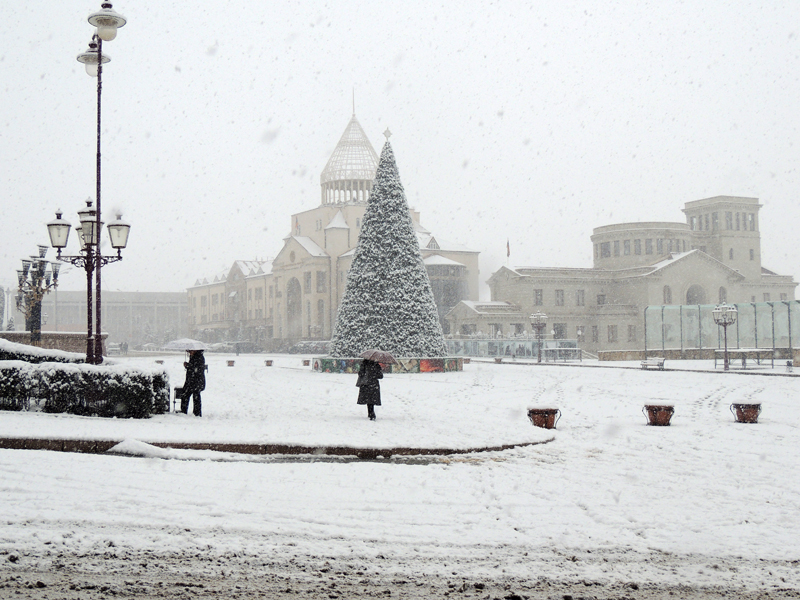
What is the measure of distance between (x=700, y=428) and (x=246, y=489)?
32.6ft

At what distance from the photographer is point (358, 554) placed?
6680 millimetres

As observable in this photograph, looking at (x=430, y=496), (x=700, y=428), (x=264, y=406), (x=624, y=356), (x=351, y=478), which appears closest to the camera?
(x=430, y=496)

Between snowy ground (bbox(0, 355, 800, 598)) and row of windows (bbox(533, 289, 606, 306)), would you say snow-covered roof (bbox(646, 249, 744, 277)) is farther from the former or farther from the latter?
snowy ground (bbox(0, 355, 800, 598))

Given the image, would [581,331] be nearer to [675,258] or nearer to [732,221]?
[675,258]

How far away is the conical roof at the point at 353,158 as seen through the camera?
82125 mm

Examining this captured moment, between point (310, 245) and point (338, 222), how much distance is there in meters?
4.13

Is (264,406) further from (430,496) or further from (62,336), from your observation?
(62,336)

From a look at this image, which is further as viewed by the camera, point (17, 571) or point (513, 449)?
point (513, 449)

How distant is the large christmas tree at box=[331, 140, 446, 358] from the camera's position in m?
33.2

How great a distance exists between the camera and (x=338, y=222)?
79.9m

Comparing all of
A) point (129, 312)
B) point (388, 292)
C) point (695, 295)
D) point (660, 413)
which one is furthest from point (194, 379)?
point (129, 312)

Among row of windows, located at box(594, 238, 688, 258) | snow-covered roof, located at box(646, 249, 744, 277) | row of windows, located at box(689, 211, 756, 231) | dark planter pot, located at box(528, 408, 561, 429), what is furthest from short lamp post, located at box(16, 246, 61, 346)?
row of windows, located at box(689, 211, 756, 231)

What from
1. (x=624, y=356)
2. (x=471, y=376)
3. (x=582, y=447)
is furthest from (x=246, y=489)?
(x=624, y=356)

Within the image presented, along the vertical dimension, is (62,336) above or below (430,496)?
above
